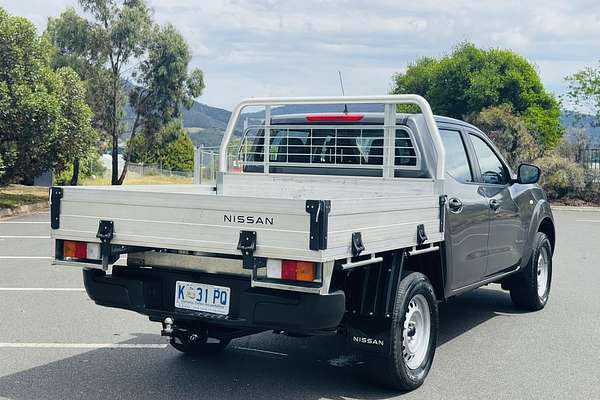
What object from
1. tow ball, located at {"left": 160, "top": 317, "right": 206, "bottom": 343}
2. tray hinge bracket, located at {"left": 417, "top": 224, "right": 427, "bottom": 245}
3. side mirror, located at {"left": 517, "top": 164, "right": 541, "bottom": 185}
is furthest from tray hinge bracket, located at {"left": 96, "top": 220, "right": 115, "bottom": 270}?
side mirror, located at {"left": 517, "top": 164, "right": 541, "bottom": 185}

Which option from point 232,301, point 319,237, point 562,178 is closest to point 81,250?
point 232,301

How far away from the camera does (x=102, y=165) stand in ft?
136

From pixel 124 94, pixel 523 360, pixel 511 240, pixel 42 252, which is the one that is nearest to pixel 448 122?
pixel 511 240

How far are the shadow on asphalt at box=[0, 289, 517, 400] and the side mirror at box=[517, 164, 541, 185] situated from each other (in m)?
1.72

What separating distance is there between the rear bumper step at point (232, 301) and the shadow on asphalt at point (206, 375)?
0.48 meters

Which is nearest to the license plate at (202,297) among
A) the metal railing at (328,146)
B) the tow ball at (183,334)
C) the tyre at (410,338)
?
the tow ball at (183,334)

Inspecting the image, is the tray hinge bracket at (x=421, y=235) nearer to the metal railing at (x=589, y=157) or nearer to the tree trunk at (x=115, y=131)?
the metal railing at (x=589, y=157)

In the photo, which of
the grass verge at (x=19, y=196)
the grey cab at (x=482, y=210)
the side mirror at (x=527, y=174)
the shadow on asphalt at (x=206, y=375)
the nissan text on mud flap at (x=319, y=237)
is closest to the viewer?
the nissan text on mud flap at (x=319, y=237)

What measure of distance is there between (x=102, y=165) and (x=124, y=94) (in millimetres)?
8851

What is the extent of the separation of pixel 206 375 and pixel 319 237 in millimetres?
1930

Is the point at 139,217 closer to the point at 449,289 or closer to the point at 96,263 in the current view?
the point at 96,263

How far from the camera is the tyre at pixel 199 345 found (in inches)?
220

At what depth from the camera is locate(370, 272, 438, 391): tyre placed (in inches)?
184

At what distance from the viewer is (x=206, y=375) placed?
5273mm
